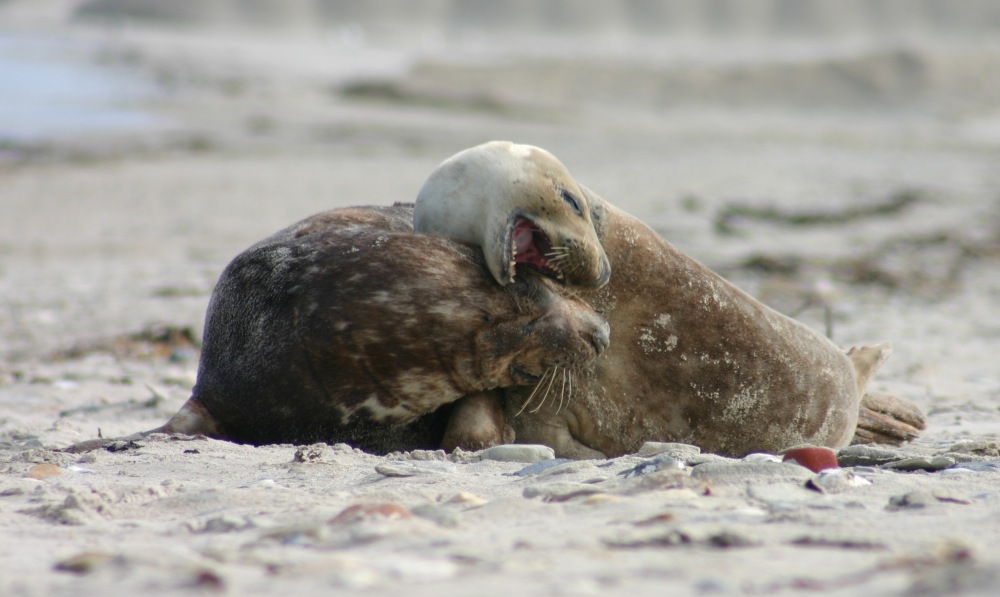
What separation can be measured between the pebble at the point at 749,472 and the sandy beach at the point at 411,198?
0.01 m

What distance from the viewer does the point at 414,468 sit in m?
3.32

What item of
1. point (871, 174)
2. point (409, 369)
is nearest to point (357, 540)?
point (409, 369)

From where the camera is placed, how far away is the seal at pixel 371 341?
11.6 ft

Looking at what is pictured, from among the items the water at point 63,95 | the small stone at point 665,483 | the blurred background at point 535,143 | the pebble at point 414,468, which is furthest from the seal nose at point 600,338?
the water at point 63,95

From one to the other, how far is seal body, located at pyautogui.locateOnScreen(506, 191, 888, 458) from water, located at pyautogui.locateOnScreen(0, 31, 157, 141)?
13.7 metres

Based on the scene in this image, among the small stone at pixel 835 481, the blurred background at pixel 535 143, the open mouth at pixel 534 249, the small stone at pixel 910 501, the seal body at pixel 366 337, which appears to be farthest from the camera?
the blurred background at pixel 535 143

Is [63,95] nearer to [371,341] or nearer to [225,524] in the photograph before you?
[371,341]

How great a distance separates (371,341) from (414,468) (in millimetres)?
403

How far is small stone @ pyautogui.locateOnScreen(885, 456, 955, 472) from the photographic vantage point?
3439 mm

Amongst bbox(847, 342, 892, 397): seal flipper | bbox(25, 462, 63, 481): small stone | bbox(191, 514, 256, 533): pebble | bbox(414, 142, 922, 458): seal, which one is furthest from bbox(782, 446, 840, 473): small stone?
bbox(25, 462, 63, 481): small stone

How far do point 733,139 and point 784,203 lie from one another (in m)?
7.54

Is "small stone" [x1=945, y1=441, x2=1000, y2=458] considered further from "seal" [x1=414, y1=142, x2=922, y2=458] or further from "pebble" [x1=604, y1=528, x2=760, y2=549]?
"pebble" [x1=604, y1=528, x2=760, y2=549]

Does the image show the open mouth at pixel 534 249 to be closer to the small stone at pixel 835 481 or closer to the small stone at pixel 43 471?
the small stone at pixel 835 481

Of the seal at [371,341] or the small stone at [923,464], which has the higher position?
the seal at [371,341]
